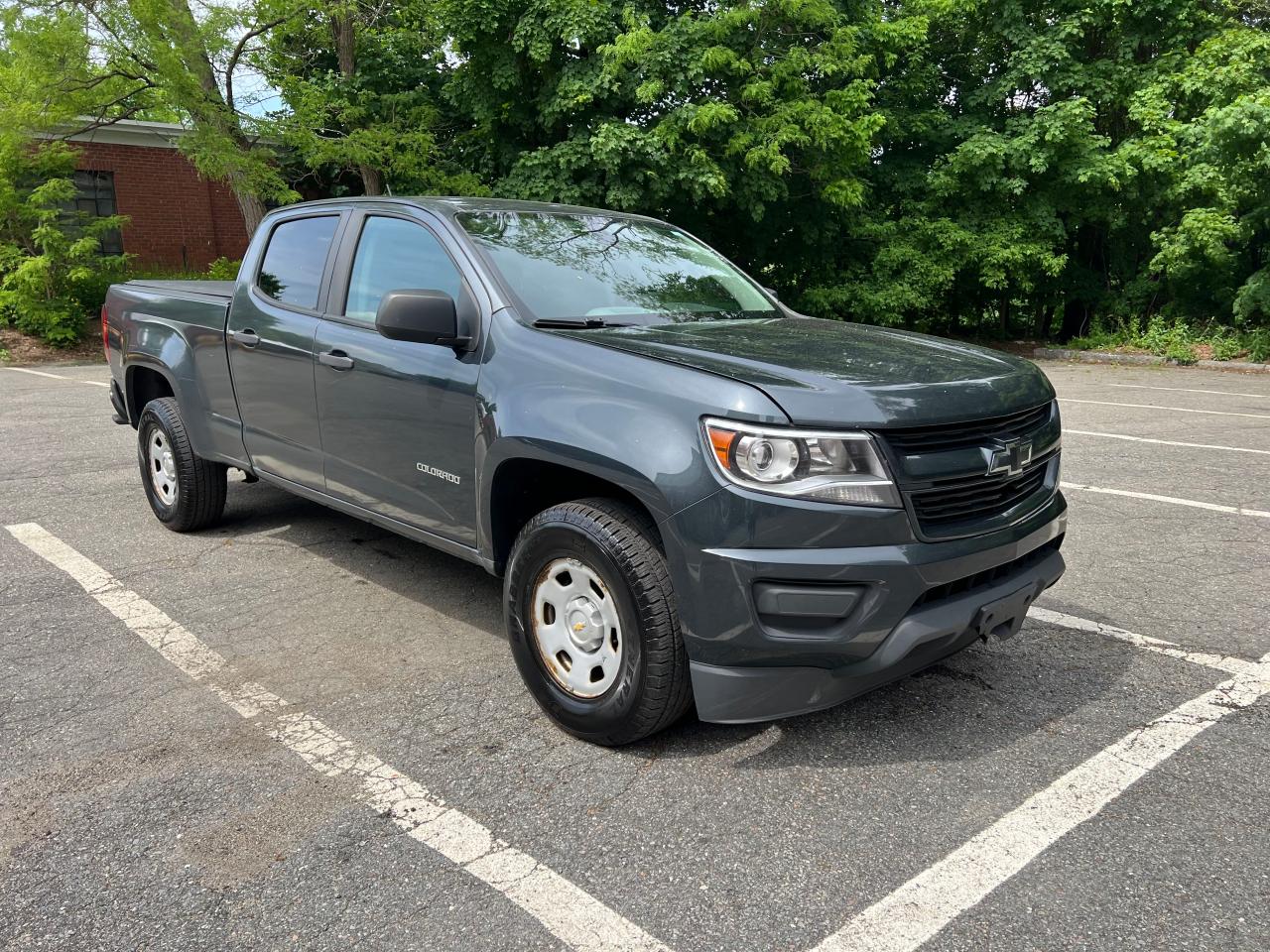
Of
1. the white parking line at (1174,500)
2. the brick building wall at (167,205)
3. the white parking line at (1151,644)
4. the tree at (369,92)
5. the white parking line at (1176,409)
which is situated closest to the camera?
the white parking line at (1151,644)

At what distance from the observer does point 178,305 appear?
5426 mm

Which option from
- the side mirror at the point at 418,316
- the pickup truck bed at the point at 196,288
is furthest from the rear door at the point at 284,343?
the side mirror at the point at 418,316

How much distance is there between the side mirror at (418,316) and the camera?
3.39 meters

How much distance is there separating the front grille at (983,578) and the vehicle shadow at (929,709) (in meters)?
0.47

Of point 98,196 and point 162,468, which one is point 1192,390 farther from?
point 98,196

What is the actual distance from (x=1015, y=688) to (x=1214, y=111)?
16.4 m

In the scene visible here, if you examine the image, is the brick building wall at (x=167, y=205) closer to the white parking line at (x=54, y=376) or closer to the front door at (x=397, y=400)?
the white parking line at (x=54, y=376)

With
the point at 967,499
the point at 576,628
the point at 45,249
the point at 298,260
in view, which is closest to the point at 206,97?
the point at 45,249

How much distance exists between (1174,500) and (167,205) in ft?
75.8

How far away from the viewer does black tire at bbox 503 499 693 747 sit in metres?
2.88

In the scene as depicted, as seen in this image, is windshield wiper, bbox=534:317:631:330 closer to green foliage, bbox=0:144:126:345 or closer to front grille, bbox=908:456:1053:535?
front grille, bbox=908:456:1053:535

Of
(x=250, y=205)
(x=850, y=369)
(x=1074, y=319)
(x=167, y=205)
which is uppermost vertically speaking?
(x=167, y=205)

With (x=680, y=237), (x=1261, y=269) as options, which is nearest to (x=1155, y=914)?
(x=680, y=237)

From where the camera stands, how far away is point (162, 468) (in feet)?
19.0
